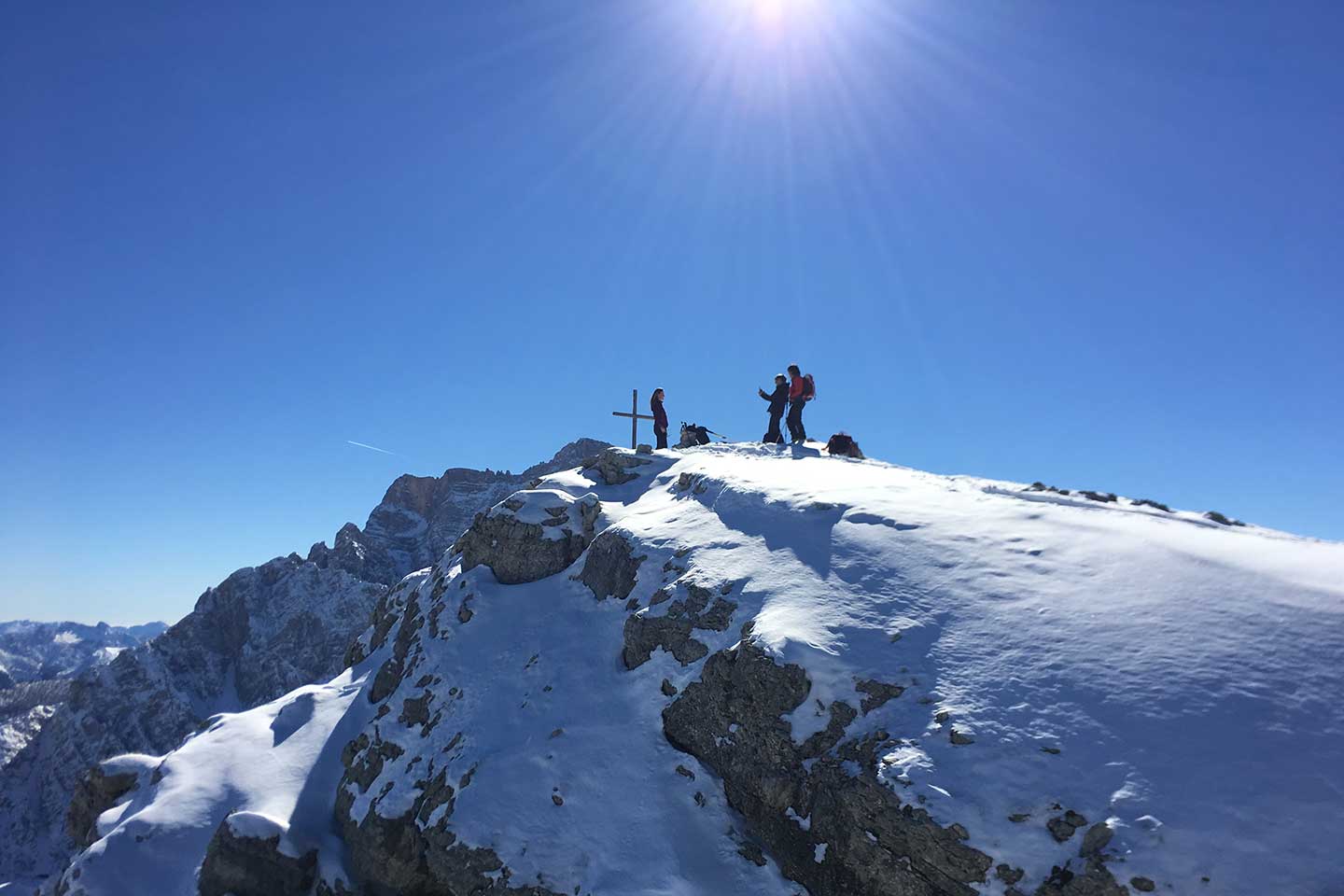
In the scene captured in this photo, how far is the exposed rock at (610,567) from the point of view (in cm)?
1747

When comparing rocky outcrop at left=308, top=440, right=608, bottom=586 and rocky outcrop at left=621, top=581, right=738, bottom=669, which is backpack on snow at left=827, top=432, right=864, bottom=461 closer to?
rocky outcrop at left=621, top=581, right=738, bottom=669

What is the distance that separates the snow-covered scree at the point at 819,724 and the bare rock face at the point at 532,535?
28 cm

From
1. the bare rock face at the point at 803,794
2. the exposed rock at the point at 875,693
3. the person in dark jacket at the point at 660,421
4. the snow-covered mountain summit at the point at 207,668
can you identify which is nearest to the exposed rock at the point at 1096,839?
the bare rock face at the point at 803,794

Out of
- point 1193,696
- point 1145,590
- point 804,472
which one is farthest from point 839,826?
point 804,472

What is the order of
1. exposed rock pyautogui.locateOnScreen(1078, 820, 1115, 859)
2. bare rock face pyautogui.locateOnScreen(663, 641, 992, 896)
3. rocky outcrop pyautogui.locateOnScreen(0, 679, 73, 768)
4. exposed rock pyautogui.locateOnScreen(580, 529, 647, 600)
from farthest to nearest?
1. rocky outcrop pyautogui.locateOnScreen(0, 679, 73, 768)
2. exposed rock pyautogui.locateOnScreen(580, 529, 647, 600)
3. bare rock face pyautogui.locateOnScreen(663, 641, 992, 896)
4. exposed rock pyautogui.locateOnScreen(1078, 820, 1115, 859)

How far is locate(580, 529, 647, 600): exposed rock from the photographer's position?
1747 cm

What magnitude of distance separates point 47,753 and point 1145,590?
168 meters

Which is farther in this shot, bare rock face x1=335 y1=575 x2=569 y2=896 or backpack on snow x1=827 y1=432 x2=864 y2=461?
backpack on snow x1=827 y1=432 x2=864 y2=461

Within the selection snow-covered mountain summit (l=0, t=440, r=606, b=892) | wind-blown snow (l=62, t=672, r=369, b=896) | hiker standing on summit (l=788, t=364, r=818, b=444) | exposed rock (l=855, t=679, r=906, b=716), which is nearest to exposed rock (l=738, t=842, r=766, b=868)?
exposed rock (l=855, t=679, r=906, b=716)

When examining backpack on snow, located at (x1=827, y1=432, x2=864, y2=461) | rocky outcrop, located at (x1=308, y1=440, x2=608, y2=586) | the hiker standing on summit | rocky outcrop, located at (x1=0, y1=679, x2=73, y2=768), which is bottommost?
rocky outcrop, located at (x1=0, y1=679, x2=73, y2=768)

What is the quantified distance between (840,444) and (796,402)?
3.05 m

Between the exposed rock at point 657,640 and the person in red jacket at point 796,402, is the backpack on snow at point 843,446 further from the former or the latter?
the exposed rock at point 657,640

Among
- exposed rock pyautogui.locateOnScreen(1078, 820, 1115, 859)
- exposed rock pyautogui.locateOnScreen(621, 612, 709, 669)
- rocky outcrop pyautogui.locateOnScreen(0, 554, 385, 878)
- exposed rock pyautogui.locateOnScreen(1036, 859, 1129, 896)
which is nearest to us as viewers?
exposed rock pyautogui.locateOnScreen(1036, 859, 1129, 896)

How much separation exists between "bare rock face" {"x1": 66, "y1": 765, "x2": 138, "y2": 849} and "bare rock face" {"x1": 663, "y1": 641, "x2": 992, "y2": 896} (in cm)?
1815
